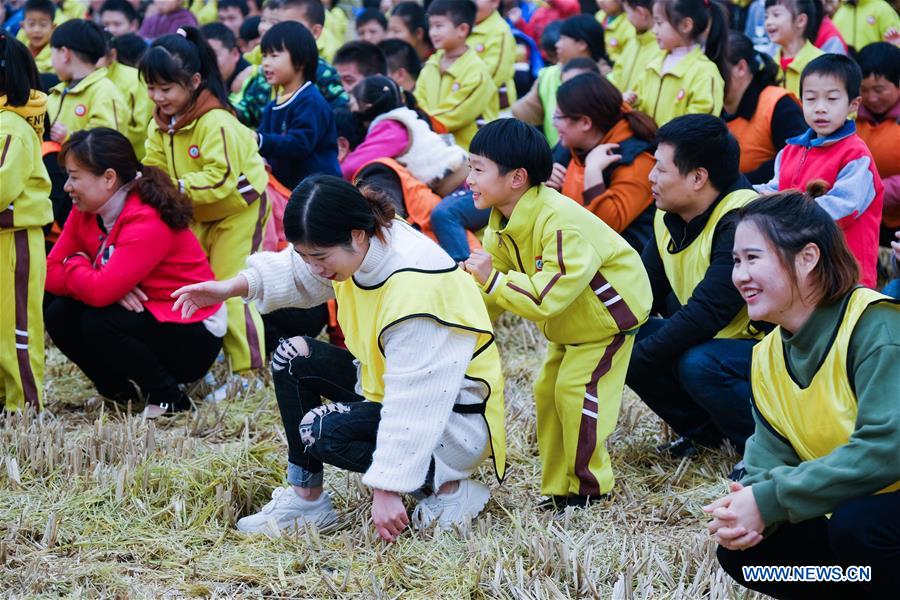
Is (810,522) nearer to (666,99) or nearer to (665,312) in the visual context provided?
(665,312)

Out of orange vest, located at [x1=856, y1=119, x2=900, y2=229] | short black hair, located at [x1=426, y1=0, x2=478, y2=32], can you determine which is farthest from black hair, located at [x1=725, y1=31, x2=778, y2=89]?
short black hair, located at [x1=426, y1=0, x2=478, y2=32]

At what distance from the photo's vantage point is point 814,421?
2.83 m

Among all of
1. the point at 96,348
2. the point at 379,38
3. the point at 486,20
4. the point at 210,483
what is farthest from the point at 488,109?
the point at 210,483

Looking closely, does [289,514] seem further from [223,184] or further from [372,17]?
[372,17]

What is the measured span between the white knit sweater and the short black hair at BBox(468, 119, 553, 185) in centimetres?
43

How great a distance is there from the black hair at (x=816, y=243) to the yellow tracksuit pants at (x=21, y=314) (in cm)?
343

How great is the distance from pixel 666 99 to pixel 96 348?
3.41 metres

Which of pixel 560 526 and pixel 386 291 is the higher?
pixel 386 291

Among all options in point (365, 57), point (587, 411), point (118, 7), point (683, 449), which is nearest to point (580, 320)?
point (587, 411)

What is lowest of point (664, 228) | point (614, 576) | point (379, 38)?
point (379, 38)

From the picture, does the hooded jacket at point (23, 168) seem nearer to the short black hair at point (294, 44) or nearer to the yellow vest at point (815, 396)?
the short black hair at point (294, 44)

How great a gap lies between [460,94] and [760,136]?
2.37 m

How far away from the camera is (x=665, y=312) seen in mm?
5219

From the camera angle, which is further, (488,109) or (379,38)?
(379,38)
